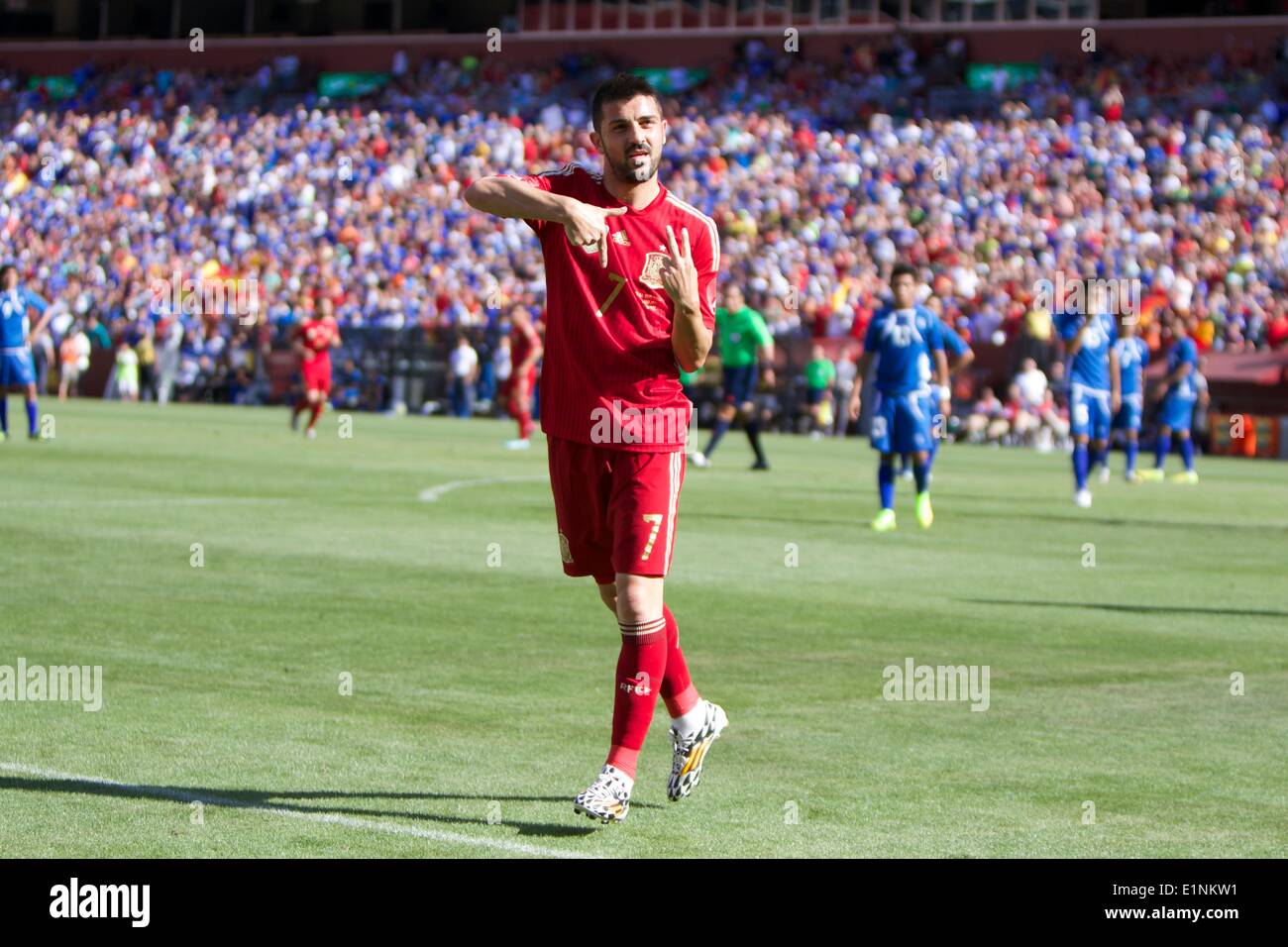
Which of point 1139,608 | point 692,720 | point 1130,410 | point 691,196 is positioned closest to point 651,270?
point 692,720

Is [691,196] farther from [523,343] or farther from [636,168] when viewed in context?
[636,168]

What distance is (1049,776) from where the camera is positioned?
7445 mm

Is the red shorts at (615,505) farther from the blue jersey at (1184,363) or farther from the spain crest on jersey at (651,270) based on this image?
the blue jersey at (1184,363)

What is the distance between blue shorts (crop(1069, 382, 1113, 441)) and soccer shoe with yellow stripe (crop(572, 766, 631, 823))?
16663mm

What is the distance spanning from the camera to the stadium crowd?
38.9 meters

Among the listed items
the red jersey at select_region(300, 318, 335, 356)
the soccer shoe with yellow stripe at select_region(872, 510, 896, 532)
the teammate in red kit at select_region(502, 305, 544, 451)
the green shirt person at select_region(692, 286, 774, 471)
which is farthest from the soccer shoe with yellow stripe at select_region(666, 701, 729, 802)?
the red jersey at select_region(300, 318, 335, 356)

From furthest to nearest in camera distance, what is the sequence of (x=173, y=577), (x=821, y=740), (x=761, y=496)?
(x=761, y=496) < (x=173, y=577) < (x=821, y=740)

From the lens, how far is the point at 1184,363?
1051 inches

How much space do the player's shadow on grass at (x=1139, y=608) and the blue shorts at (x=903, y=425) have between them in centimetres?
537

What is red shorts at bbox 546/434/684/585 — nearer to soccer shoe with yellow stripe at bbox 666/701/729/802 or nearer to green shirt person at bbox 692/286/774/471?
soccer shoe with yellow stripe at bbox 666/701/729/802

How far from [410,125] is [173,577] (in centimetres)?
4179

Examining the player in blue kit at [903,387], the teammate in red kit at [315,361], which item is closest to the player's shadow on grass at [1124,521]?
the player in blue kit at [903,387]

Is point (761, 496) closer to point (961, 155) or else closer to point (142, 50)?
point (961, 155)
